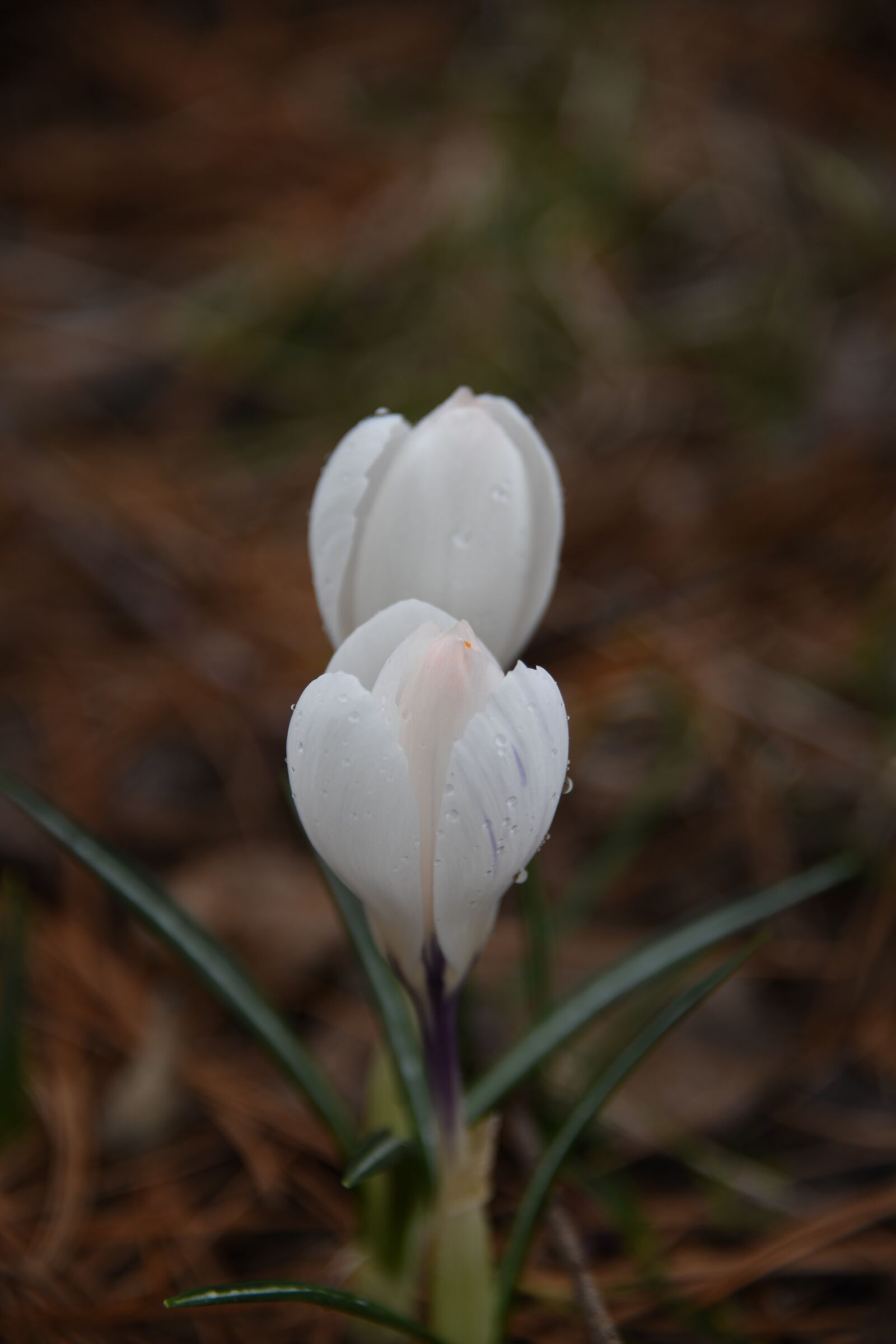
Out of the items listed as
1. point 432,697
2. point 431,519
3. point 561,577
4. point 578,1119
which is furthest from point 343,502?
point 561,577

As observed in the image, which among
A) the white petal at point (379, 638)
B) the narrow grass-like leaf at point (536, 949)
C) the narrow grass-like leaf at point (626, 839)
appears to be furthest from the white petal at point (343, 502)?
the narrow grass-like leaf at point (626, 839)

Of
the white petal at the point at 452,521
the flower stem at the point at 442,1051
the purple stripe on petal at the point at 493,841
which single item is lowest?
the flower stem at the point at 442,1051

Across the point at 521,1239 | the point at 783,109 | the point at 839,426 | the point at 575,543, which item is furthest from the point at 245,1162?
the point at 783,109

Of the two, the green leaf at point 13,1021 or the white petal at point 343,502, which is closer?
the white petal at point 343,502

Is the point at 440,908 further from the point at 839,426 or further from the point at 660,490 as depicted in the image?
the point at 839,426

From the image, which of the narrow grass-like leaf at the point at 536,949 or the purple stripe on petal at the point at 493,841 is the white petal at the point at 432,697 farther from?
the narrow grass-like leaf at the point at 536,949

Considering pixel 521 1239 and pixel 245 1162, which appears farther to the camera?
pixel 245 1162

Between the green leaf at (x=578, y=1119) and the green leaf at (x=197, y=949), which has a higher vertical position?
the green leaf at (x=197, y=949)
